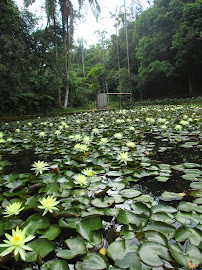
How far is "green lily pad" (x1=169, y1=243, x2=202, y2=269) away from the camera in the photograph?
0.50 m

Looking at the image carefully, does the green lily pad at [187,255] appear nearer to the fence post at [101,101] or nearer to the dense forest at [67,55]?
the dense forest at [67,55]

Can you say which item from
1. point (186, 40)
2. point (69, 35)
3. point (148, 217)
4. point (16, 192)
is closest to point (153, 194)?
point (148, 217)

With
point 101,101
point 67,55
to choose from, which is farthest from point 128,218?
point 67,55

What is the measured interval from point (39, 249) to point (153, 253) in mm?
355

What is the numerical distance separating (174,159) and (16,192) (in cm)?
112

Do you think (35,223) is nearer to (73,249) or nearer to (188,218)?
(73,249)

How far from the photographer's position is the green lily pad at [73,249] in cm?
54

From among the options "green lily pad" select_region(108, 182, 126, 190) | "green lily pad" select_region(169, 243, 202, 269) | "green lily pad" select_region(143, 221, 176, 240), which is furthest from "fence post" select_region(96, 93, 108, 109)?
"green lily pad" select_region(169, 243, 202, 269)

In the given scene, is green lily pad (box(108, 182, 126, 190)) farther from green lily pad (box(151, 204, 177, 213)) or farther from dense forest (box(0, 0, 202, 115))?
dense forest (box(0, 0, 202, 115))

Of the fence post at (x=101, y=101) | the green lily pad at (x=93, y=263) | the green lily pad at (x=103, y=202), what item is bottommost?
the green lily pad at (x=93, y=263)

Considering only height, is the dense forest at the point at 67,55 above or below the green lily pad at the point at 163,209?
above

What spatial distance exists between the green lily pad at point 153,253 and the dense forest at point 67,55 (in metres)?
6.15

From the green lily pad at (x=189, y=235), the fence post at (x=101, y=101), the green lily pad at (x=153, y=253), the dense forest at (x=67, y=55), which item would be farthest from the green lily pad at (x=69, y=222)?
the fence post at (x=101, y=101)

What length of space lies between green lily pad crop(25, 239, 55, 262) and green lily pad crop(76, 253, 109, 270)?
0.11 metres
